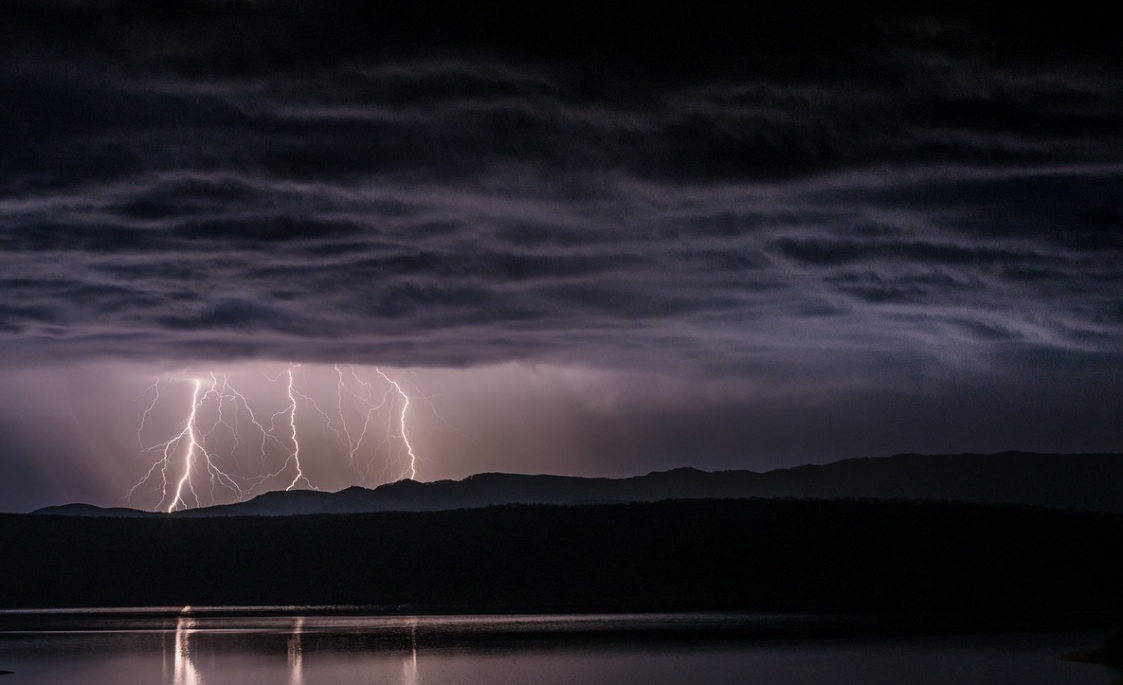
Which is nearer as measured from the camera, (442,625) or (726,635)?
(726,635)

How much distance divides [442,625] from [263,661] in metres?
17.3

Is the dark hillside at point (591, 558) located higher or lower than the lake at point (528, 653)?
higher

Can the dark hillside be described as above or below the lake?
above

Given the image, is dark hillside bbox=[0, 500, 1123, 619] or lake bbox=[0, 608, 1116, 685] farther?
dark hillside bbox=[0, 500, 1123, 619]

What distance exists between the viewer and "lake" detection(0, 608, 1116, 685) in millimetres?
36250

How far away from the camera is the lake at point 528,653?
1427 inches

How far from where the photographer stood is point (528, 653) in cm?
4303

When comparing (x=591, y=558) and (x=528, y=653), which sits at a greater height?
(x=591, y=558)

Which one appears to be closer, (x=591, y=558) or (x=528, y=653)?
(x=528, y=653)

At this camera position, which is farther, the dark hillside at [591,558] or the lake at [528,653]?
the dark hillside at [591,558]

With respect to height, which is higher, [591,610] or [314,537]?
Answer: [314,537]

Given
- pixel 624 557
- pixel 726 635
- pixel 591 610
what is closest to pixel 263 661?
pixel 726 635

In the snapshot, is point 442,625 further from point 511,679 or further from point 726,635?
point 511,679

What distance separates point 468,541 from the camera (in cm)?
8919
